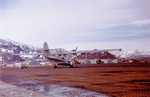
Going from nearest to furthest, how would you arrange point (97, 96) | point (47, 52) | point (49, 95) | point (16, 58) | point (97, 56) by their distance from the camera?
point (97, 96), point (49, 95), point (47, 52), point (97, 56), point (16, 58)

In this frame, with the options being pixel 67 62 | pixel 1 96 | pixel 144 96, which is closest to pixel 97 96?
pixel 144 96

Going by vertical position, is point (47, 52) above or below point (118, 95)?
above

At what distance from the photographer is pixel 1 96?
38.3ft

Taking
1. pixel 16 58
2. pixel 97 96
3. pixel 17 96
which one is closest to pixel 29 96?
pixel 17 96

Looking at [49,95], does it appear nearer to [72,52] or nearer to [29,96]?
[29,96]

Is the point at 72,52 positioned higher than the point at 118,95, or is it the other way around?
the point at 72,52

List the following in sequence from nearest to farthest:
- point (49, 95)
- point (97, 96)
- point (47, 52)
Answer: point (97, 96) < point (49, 95) < point (47, 52)

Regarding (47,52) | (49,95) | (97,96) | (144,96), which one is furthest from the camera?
(47,52)

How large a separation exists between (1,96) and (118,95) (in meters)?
4.97

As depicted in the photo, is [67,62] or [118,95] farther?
[67,62]

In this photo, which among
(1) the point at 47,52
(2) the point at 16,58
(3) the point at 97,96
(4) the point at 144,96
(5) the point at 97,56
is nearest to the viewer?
(4) the point at 144,96

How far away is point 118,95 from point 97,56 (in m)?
97.2

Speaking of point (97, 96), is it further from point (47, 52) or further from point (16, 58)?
point (16, 58)

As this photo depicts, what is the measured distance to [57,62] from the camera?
4281cm
